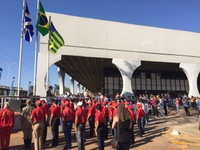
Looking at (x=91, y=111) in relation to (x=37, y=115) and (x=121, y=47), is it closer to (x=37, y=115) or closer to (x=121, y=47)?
(x=37, y=115)

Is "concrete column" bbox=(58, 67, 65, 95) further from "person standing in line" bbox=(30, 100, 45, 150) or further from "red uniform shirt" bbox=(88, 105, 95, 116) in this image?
"person standing in line" bbox=(30, 100, 45, 150)

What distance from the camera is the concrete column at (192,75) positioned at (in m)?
21.9

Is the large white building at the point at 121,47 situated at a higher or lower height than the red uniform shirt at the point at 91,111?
higher

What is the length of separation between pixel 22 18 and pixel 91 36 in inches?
297

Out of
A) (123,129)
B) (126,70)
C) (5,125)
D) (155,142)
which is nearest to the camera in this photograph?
(123,129)

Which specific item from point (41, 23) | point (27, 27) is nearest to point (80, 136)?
point (27, 27)

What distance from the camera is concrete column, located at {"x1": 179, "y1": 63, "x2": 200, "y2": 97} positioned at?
21.9 meters

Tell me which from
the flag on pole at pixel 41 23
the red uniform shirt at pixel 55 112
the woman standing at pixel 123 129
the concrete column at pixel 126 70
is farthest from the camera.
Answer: the concrete column at pixel 126 70

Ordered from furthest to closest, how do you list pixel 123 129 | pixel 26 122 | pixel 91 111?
pixel 91 111
pixel 26 122
pixel 123 129

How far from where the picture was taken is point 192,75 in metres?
22.2

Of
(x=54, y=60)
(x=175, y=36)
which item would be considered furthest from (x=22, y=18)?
(x=175, y=36)

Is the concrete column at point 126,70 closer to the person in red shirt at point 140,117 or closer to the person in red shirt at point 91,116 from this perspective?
the person in red shirt at point 140,117

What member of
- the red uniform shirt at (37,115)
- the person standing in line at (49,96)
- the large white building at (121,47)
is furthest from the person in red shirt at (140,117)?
the large white building at (121,47)

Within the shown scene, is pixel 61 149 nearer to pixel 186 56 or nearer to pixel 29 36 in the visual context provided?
pixel 29 36
